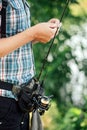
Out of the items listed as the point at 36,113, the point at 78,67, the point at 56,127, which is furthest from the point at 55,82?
the point at 36,113

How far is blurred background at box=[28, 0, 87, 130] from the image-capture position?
603cm

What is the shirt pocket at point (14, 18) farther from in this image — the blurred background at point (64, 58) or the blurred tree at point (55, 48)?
the blurred tree at point (55, 48)

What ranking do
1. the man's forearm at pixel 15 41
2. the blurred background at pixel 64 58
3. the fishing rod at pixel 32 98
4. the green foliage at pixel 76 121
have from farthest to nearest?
the blurred background at pixel 64 58 < the green foliage at pixel 76 121 < the fishing rod at pixel 32 98 < the man's forearm at pixel 15 41

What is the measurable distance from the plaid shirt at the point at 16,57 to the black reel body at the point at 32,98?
0.17ft

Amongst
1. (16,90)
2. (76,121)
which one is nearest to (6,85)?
(16,90)

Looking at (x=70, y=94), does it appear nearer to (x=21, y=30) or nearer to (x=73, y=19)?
(x=73, y=19)

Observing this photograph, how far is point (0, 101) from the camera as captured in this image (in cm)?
313

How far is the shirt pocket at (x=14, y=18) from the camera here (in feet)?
10.2

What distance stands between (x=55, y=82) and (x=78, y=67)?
0.28 meters

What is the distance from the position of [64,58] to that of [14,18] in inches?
120

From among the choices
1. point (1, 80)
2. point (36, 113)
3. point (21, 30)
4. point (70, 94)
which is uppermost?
point (21, 30)

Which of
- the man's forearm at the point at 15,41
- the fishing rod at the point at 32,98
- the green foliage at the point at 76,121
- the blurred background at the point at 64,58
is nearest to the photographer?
the man's forearm at the point at 15,41

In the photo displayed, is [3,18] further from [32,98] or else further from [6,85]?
[32,98]

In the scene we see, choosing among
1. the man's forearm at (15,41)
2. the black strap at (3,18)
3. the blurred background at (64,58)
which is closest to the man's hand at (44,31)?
the man's forearm at (15,41)
